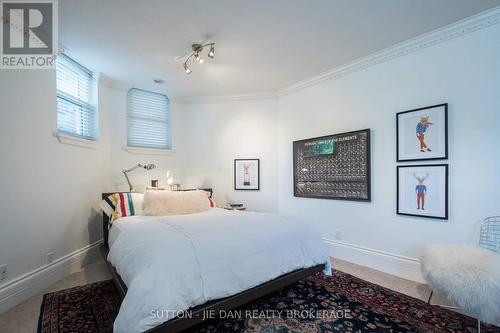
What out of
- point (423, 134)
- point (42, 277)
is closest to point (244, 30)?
point (423, 134)

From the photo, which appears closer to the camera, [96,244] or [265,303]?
[265,303]

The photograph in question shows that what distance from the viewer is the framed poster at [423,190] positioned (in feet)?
7.88

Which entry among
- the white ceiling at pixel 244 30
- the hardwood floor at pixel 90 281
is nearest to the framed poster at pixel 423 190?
the hardwood floor at pixel 90 281

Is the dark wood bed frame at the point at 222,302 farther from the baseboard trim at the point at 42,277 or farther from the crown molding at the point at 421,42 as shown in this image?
the crown molding at the point at 421,42

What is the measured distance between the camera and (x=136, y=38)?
2.51 meters

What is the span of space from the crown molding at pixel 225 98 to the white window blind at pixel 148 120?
362 millimetres

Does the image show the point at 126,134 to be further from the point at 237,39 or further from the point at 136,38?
the point at 237,39

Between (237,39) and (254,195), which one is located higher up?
(237,39)

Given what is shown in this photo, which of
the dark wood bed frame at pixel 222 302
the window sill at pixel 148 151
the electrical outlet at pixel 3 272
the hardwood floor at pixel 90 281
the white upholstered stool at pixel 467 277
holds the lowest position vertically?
the hardwood floor at pixel 90 281

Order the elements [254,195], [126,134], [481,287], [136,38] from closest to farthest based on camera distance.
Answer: [481,287]
[136,38]
[126,134]
[254,195]

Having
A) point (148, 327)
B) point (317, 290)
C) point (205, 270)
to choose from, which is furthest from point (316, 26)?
point (148, 327)

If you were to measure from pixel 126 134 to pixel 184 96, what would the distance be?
1225 mm

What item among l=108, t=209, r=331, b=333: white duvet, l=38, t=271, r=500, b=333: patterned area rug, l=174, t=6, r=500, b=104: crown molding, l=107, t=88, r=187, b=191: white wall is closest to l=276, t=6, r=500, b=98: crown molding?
l=174, t=6, r=500, b=104: crown molding

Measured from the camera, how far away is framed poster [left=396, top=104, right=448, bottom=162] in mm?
2408
